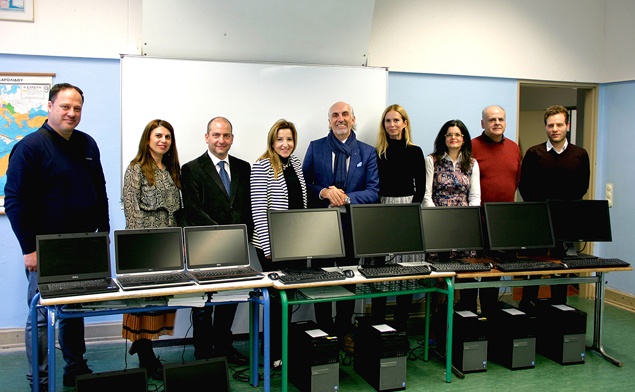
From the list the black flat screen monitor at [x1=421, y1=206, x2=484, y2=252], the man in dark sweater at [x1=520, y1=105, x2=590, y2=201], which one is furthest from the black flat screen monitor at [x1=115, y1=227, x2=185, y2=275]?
the man in dark sweater at [x1=520, y1=105, x2=590, y2=201]

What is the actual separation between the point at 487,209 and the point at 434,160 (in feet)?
1.80

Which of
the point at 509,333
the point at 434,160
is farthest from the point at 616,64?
the point at 509,333

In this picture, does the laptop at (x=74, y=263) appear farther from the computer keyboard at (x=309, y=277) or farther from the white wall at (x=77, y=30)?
the white wall at (x=77, y=30)

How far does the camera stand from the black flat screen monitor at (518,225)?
3541 mm

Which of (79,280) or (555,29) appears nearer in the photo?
(79,280)

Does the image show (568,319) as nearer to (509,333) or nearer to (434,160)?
(509,333)

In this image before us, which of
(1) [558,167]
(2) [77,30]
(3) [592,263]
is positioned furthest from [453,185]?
(2) [77,30]

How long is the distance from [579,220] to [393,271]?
1.66 m

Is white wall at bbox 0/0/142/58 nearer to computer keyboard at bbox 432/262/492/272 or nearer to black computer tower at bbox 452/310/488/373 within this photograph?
computer keyboard at bbox 432/262/492/272

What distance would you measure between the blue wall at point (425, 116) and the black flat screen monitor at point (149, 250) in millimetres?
1028

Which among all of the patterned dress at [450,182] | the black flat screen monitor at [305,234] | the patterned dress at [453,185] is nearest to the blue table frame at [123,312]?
the black flat screen monitor at [305,234]

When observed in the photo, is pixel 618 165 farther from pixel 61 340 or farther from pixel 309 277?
pixel 61 340

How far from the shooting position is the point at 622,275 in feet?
15.8

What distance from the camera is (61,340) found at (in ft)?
9.73
